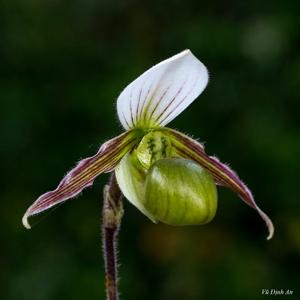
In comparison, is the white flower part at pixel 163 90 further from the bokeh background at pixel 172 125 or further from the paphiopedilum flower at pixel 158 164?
the bokeh background at pixel 172 125

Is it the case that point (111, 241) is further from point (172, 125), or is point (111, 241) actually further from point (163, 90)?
point (172, 125)

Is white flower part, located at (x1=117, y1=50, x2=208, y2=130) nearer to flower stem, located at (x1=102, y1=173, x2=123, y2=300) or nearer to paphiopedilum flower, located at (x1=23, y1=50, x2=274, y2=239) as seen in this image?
paphiopedilum flower, located at (x1=23, y1=50, x2=274, y2=239)

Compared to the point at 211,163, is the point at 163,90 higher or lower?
higher

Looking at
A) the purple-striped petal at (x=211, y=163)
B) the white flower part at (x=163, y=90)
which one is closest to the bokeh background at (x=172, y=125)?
the purple-striped petal at (x=211, y=163)

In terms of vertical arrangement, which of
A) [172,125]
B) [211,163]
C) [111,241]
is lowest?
[111,241]

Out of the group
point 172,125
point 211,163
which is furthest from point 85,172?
point 172,125

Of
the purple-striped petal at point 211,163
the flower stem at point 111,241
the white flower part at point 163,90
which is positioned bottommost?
the flower stem at point 111,241

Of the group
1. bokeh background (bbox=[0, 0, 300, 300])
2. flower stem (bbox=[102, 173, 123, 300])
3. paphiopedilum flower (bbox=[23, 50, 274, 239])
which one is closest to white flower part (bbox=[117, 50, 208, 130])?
paphiopedilum flower (bbox=[23, 50, 274, 239])

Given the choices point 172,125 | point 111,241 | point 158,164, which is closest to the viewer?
point 111,241
